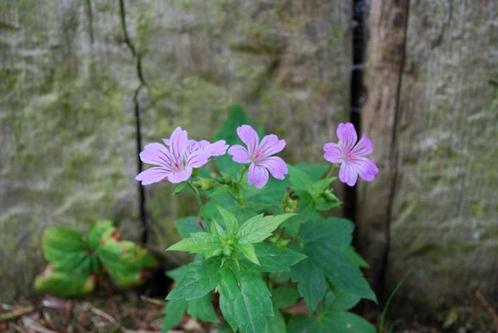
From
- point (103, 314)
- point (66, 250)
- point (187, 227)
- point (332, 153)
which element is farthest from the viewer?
point (103, 314)

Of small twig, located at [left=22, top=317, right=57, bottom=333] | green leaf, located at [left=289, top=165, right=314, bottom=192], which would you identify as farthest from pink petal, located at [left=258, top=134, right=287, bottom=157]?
small twig, located at [left=22, top=317, right=57, bottom=333]

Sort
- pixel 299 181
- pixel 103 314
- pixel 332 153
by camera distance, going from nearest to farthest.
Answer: pixel 332 153 → pixel 299 181 → pixel 103 314

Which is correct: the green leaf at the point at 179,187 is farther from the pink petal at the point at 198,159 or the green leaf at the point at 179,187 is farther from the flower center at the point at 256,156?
the flower center at the point at 256,156

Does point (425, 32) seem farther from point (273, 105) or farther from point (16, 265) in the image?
point (16, 265)

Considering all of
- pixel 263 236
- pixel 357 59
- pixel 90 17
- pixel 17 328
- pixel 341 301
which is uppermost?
pixel 90 17

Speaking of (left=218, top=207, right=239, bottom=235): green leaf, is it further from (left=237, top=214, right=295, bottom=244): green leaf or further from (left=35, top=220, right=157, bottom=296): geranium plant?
(left=35, top=220, right=157, bottom=296): geranium plant

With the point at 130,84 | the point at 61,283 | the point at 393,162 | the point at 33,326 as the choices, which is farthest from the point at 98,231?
the point at 393,162

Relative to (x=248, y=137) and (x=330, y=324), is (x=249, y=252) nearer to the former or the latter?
(x=248, y=137)

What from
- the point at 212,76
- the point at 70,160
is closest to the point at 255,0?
the point at 212,76
